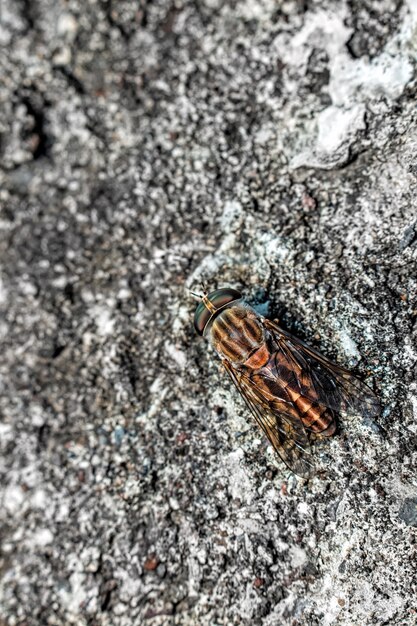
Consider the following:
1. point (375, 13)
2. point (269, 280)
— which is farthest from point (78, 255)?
point (375, 13)

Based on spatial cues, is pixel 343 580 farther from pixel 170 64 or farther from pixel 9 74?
pixel 9 74

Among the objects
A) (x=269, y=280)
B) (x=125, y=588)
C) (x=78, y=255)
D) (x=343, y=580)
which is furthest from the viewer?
(x=78, y=255)

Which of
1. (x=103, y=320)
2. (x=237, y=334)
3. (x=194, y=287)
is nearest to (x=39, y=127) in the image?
(x=103, y=320)

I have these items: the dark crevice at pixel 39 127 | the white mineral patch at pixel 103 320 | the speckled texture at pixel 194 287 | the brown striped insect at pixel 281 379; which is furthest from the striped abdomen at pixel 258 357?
the dark crevice at pixel 39 127

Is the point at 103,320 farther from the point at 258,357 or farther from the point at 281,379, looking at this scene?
the point at 281,379

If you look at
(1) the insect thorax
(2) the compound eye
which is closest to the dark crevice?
(2) the compound eye

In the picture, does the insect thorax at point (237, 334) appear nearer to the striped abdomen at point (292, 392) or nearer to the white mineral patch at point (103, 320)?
the striped abdomen at point (292, 392)
